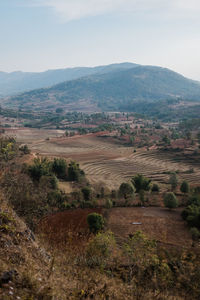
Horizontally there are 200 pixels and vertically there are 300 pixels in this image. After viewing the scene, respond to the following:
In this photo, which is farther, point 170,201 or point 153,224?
point 170,201

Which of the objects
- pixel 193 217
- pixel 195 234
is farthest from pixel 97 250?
pixel 193 217

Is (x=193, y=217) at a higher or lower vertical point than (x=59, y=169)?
lower

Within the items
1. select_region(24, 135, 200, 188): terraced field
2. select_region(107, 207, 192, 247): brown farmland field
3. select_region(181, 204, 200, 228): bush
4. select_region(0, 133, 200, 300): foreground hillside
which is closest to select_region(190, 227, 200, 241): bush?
select_region(0, 133, 200, 300): foreground hillside

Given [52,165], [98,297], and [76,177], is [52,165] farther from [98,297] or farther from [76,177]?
[98,297]

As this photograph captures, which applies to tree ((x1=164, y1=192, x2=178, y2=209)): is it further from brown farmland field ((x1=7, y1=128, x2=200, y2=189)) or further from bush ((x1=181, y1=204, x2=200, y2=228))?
brown farmland field ((x1=7, y1=128, x2=200, y2=189))

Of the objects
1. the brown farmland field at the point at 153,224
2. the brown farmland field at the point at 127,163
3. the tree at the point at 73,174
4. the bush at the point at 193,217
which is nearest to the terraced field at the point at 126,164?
the brown farmland field at the point at 127,163

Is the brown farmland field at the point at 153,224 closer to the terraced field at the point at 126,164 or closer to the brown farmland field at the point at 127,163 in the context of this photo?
the brown farmland field at the point at 127,163

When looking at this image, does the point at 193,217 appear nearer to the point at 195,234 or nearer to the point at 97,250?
the point at 195,234

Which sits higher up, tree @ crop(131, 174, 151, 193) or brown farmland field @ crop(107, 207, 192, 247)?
tree @ crop(131, 174, 151, 193)

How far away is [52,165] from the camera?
37781 mm

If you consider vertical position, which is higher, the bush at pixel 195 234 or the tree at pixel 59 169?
the tree at pixel 59 169

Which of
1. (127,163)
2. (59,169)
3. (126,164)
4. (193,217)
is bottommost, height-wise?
(126,164)

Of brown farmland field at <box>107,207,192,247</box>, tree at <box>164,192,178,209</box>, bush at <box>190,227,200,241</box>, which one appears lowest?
brown farmland field at <box>107,207,192,247</box>

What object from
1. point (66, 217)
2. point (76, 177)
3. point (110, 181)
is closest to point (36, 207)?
point (66, 217)
